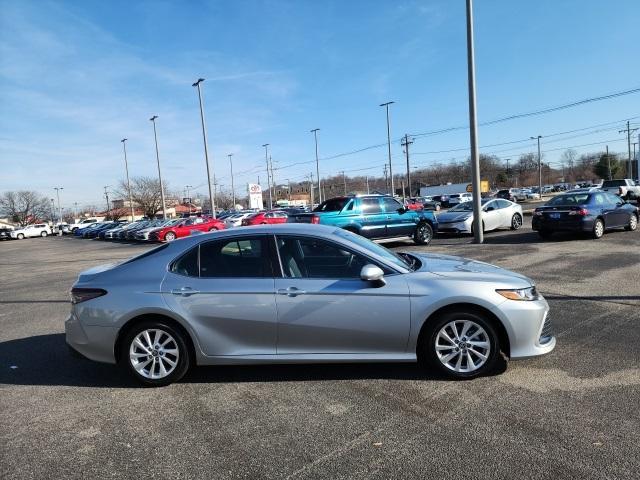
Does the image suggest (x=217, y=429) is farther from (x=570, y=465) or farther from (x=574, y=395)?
(x=574, y=395)

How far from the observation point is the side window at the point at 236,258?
470cm

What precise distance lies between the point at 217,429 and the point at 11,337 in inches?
186

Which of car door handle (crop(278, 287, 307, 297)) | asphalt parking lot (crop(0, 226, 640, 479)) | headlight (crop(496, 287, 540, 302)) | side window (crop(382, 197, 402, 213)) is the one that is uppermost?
side window (crop(382, 197, 402, 213))

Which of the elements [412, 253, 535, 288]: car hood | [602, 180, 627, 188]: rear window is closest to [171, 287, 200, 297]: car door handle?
[412, 253, 535, 288]: car hood

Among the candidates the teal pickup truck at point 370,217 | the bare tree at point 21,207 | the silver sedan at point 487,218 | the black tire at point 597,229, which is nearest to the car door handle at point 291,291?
the teal pickup truck at point 370,217

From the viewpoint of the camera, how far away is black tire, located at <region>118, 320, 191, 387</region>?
4.66 m

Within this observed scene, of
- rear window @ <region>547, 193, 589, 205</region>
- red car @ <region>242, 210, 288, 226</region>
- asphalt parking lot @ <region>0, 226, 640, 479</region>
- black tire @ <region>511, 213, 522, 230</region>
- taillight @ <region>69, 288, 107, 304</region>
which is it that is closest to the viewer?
asphalt parking lot @ <region>0, 226, 640, 479</region>

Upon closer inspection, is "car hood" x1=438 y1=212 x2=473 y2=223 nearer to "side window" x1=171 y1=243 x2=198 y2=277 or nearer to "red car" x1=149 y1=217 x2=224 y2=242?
"red car" x1=149 y1=217 x2=224 y2=242

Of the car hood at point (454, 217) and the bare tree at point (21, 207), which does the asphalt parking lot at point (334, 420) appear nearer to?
the car hood at point (454, 217)

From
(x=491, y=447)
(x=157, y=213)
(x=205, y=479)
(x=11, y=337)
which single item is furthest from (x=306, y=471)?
(x=157, y=213)

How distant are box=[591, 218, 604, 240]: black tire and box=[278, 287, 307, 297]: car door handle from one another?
43.5 feet

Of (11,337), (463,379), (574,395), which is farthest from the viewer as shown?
(11,337)

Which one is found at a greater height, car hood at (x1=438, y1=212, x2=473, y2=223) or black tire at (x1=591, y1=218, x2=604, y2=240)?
car hood at (x1=438, y1=212, x2=473, y2=223)

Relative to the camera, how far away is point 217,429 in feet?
12.5
